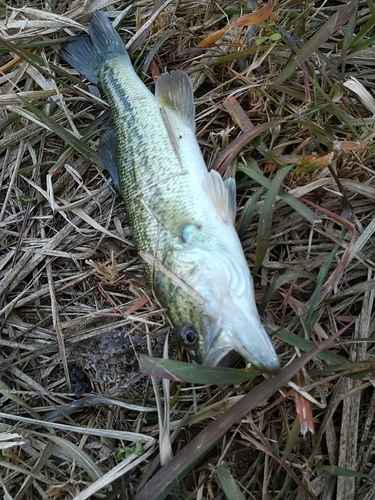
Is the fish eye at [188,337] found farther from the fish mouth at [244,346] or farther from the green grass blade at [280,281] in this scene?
the green grass blade at [280,281]

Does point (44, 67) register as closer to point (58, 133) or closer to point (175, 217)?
point (58, 133)

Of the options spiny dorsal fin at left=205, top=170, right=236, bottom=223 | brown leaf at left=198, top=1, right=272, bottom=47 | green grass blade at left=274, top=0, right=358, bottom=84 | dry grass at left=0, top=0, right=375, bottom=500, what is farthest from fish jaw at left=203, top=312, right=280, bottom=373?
brown leaf at left=198, top=1, right=272, bottom=47

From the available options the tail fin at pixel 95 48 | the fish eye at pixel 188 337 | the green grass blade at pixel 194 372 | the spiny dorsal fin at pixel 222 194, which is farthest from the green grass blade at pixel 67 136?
the green grass blade at pixel 194 372

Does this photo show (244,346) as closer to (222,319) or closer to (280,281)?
(222,319)

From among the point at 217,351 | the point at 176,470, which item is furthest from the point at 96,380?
the point at 217,351

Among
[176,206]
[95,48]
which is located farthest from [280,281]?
[95,48]
